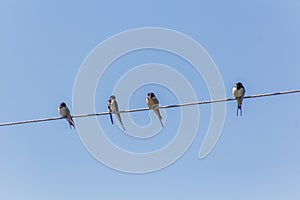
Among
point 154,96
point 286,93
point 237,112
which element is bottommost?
point 286,93

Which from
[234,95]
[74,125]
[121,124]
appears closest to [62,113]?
[74,125]

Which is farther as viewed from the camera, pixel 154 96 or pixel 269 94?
pixel 154 96

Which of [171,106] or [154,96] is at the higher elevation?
[154,96]

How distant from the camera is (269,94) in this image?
10.9 m

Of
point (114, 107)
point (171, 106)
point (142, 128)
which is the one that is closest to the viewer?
point (171, 106)

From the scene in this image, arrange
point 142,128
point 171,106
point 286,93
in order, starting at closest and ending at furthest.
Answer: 1. point 286,93
2. point 171,106
3. point 142,128

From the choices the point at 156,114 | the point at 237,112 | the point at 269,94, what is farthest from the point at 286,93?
the point at 156,114

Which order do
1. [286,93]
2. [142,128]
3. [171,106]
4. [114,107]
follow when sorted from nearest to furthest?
[286,93], [171,106], [142,128], [114,107]

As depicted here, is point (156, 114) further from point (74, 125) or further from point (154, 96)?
point (74, 125)

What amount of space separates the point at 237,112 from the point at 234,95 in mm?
652

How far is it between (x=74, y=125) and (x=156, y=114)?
6.55 feet

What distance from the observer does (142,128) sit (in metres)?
14.5

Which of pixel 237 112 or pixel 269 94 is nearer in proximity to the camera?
pixel 269 94

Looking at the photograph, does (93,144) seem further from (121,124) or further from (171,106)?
(171,106)
